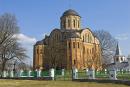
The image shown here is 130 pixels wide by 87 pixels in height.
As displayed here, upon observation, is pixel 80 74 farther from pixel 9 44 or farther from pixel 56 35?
pixel 56 35

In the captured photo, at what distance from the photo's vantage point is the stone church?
81.4 metres

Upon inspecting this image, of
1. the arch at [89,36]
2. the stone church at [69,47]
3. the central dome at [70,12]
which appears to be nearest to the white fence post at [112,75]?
the stone church at [69,47]

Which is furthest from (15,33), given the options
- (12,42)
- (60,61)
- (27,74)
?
(60,61)

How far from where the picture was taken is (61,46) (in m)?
83.3

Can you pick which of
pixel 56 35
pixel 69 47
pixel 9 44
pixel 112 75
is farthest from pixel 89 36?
pixel 112 75

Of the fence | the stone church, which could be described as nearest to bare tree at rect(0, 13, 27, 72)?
the fence

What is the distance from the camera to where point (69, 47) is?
3248 inches

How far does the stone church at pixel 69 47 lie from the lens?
3206 inches

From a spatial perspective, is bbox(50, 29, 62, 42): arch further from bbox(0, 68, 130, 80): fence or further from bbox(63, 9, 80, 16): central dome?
bbox(0, 68, 130, 80): fence

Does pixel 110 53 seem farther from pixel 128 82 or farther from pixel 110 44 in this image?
pixel 128 82

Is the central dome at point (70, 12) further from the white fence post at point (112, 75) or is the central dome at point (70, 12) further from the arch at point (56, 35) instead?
the white fence post at point (112, 75)

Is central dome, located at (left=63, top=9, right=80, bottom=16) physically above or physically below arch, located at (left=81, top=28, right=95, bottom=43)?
above

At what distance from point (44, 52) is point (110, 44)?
2026cm

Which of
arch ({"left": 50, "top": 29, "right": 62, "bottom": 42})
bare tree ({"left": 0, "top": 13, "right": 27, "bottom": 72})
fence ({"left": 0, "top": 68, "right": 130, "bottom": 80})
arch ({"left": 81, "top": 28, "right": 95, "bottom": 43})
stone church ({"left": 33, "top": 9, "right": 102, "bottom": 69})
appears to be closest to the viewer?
fence ({"left": 0, "top": 68, "right": 130, "bottom": 80})
